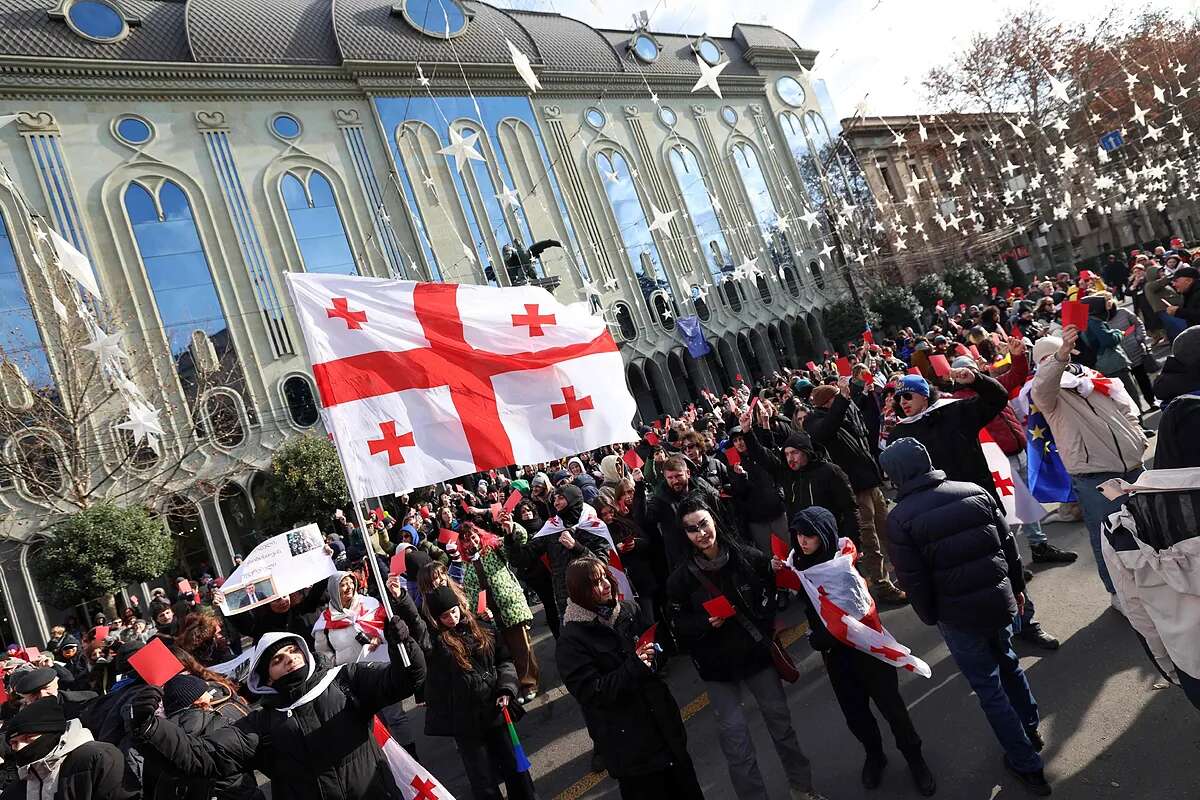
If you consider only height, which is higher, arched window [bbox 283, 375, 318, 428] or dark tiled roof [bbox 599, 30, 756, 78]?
dark tiled roof [bbox 599, 30, 756, 78]

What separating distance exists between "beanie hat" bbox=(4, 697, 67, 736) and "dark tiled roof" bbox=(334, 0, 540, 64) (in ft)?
85.7

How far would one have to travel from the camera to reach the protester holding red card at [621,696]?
10.6 ft

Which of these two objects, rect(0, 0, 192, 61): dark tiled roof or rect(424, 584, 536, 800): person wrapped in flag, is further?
rect(0, 0, 192, 61): dark tiled roof

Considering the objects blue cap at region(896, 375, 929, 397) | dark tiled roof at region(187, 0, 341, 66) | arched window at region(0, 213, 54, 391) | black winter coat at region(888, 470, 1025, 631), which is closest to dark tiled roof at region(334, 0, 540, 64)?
dark tiled roof at region(187, 0, 341, 66)

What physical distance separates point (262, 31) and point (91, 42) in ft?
17.4

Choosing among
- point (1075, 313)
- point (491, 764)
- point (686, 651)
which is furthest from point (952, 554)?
point (491, 764)

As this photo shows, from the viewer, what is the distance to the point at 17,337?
56.8 ft

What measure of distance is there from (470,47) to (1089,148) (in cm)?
2602

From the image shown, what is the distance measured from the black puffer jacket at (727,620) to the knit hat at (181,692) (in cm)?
248

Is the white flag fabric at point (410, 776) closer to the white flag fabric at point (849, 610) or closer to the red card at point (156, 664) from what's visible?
the red card at point (156, 664)

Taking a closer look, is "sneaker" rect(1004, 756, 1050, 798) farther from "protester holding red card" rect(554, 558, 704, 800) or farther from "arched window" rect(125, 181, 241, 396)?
"arched window" rect(125, 181, 241, 396)

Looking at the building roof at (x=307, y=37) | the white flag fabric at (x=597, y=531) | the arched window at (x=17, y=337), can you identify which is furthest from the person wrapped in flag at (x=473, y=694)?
the building roof at (x=307, y=37)

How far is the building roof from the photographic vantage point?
19.9 meters

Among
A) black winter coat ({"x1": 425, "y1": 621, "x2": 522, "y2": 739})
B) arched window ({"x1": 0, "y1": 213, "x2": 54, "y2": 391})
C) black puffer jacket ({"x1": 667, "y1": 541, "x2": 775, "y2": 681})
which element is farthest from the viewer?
arched window ({"x1": 0, "y1": 213, "x2": 54, "y2": 391})
